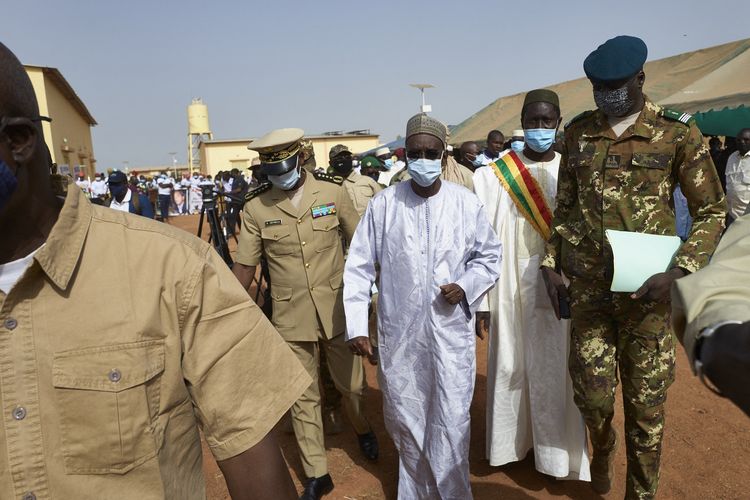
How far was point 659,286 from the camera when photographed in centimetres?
241

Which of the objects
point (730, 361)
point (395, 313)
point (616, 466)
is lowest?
point (616, 466)

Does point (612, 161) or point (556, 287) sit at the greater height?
point (612, 161)

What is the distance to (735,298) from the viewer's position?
1097 mm

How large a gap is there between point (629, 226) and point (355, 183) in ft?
11.0

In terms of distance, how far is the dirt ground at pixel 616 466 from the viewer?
336 centimetres

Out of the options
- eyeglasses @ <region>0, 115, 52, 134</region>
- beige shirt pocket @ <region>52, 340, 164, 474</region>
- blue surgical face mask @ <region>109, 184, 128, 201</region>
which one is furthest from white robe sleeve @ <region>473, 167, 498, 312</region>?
blue surgical face mask @ <region>109, 184, 128, 201</region>

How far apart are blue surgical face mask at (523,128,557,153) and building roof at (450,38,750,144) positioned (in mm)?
9881

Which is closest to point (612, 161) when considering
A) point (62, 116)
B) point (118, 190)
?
point (118, 190)

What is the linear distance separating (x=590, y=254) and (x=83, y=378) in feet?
7.78

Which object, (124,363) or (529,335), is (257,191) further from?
(124,363)

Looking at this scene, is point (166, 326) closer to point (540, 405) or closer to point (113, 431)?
point (113, 431)

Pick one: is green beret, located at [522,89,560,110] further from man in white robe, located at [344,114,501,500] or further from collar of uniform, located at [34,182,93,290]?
collar of uniform, located at [34,182,93,290]

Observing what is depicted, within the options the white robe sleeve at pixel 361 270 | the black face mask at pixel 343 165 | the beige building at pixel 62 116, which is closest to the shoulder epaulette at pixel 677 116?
the white robe sleeve at pixel 361 270

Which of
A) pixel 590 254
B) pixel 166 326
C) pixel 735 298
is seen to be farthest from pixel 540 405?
pixel 166 326
